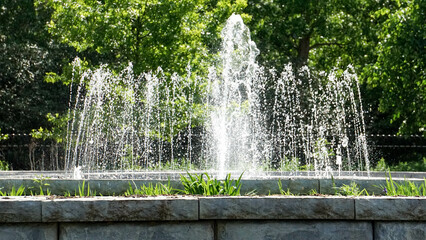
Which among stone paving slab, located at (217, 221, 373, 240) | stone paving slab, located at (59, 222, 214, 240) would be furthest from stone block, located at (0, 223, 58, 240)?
stone paving slab, located at (217, 221, 373, 240)

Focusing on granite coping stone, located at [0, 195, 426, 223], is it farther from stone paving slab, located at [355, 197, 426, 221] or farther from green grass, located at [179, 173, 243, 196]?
green grass, located at [179, 173, 243, 196]

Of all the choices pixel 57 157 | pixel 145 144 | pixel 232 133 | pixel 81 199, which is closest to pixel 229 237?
pixel 81 199

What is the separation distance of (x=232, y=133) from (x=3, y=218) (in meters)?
13.2

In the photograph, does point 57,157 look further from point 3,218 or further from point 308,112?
point 3,218

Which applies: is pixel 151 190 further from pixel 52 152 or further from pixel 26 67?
pixel 26 67

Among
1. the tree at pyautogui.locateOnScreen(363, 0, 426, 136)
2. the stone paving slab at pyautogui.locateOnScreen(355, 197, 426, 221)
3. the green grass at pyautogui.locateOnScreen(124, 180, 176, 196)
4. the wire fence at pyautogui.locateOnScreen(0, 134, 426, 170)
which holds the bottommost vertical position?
the stone paving slab at pyautogui.locateOnScreen(355, 197, 426, 221)

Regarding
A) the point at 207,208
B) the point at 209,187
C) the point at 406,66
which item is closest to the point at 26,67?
the point at 406,66

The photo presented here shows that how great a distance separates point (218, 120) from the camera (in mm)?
17906

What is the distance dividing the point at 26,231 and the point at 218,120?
13020 mm

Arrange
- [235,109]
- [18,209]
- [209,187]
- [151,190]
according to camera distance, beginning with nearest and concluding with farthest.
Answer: [18,209], [209,187], [151,190], [235,109]

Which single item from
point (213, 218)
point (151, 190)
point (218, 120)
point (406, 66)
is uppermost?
point (406, 66)

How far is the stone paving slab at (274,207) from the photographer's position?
5039mm

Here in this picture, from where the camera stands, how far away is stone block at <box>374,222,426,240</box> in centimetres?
511

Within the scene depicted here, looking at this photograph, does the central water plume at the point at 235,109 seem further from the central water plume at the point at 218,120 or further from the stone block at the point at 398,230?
the stone block at the point at 398,230
